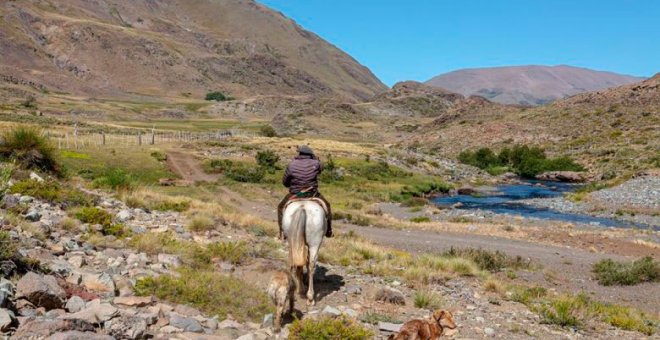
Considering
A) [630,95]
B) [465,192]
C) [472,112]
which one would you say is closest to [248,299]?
[465,192]

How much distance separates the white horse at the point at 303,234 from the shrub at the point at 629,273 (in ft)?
38.7

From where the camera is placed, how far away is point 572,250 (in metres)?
23.1

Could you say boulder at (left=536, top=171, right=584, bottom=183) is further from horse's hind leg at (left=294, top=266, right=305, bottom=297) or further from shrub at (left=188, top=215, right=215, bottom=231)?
horse's hind leg at (left=294, top=266, right=305, bottom=297)

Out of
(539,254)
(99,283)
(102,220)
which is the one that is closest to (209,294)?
(99,283)

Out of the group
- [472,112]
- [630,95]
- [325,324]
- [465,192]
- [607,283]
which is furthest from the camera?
[472,112]

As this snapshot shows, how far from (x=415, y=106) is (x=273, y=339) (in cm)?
17763

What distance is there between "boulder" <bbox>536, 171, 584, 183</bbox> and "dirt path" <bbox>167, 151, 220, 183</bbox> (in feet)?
142

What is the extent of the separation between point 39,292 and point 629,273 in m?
17.3

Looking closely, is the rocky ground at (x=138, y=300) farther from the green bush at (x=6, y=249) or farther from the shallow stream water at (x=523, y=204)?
the shallow stream water at (x=523, y=204)

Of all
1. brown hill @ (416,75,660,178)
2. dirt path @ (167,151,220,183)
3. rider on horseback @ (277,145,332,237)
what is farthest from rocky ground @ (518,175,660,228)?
rider on horseback @ (277,145,332,237)

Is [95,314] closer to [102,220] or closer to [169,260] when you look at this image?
[169,260]

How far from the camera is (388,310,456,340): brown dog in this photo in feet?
21.7

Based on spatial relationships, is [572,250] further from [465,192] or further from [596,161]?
[596,161]

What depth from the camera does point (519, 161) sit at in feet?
237
